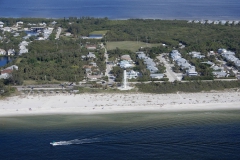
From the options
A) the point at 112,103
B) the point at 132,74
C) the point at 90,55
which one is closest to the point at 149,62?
the point at 132,74

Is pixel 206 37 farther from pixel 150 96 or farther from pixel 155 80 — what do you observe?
pixel 150 96

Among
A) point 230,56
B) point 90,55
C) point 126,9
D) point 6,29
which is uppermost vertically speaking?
point 126,9

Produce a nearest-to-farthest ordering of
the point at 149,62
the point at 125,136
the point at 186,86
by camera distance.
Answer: the point at 125,136 < the point at 186,86 < the point at 149,62

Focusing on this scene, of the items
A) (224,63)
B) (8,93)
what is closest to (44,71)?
(8,93)

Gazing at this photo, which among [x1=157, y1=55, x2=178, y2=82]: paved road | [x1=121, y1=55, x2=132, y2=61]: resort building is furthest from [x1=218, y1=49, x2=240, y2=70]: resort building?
[x1=121, y1=55, x2=132, y2=61]: resort building

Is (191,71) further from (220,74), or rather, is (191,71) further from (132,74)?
(132,74)

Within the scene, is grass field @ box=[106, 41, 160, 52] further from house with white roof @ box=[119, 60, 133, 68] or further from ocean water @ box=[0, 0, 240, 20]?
ocean water @ box=[0, 0, 240, 20]

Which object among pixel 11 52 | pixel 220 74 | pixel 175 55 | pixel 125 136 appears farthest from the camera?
pixel 11 52
